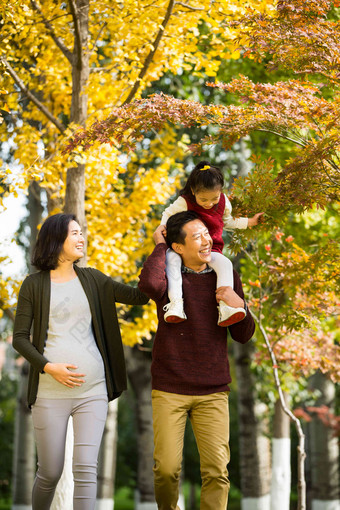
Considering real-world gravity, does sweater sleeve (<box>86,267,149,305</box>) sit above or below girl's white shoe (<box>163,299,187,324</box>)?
above

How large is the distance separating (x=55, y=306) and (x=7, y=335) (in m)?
11.4

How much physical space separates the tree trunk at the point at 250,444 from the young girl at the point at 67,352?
A: 23.1ft

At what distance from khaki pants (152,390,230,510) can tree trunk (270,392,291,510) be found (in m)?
6.20

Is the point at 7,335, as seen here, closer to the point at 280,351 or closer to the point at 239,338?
the point at 280,351

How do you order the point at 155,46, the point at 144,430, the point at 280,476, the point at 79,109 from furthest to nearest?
the point at 144,430 → the point at 280,476 → the point at 79,109 → the point at 155,46

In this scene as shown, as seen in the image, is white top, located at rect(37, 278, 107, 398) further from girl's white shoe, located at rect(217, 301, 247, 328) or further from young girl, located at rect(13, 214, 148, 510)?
girl's white shoe, located at rect(217, 301, 247, 328)

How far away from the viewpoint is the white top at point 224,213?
417cm

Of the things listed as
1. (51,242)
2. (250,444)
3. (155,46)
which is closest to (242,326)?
(51,242)

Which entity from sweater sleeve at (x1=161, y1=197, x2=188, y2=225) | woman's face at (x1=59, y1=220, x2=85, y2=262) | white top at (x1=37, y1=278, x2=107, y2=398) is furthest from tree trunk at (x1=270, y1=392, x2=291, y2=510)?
woman's face at (x1=59, y1=220, x2=85, y2=262)

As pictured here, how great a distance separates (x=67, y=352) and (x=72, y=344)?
0.19 ft

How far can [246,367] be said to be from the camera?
11.0 metres

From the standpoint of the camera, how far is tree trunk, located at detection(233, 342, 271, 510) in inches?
427

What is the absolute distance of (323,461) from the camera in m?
12.6

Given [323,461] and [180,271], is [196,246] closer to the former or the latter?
[180,271]
